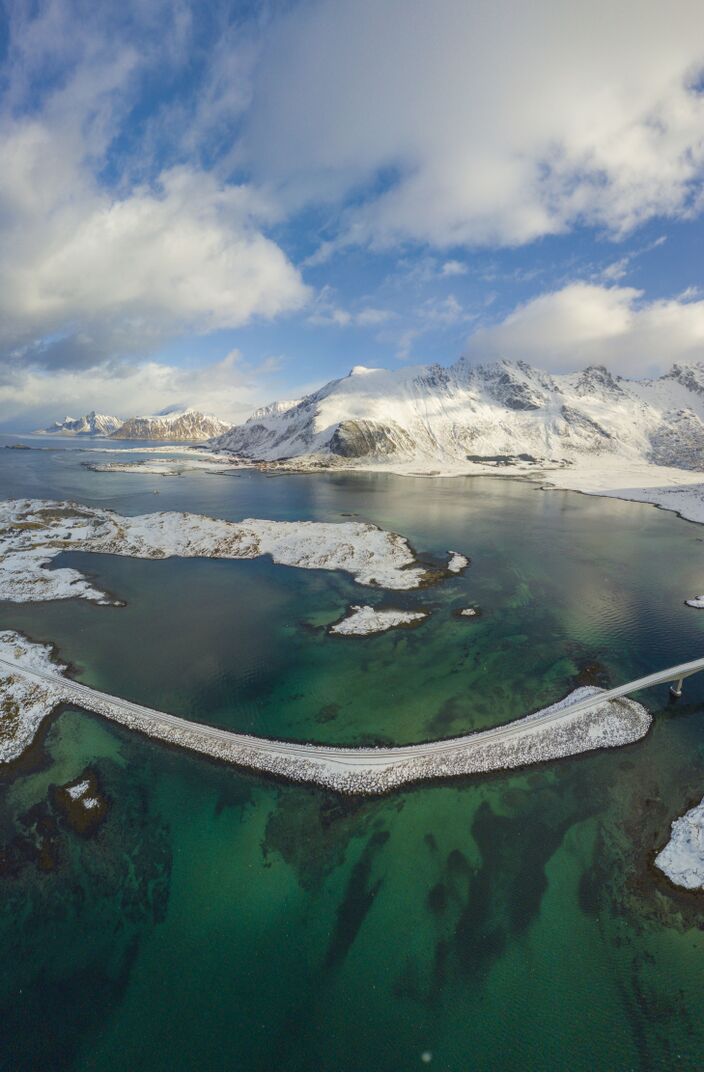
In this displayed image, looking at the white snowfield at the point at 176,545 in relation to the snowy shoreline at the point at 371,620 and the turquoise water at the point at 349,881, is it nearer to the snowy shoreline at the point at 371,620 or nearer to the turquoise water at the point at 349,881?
the snowy shoreline at the point at 371,620

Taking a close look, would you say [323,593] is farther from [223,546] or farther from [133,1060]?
[133,1060]

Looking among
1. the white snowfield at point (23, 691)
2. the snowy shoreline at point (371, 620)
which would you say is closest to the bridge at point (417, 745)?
the white snowfield at point (23, 691)

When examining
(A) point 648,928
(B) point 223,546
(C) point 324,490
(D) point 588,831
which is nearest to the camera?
(A) point 648,928

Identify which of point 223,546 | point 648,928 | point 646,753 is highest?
point 223,546

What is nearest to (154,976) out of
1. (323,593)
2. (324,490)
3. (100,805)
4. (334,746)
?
(100,805)

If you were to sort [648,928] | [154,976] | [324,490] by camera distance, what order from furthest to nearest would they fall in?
1. [324,490]
2. [648,928]
3. [154,976]

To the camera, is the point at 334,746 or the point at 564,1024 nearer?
the point at 564,1024

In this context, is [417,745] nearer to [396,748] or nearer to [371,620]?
[396,748]

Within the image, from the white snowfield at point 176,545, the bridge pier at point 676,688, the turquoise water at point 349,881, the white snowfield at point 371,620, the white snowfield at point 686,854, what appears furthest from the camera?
the white snowfield at point 176,545
